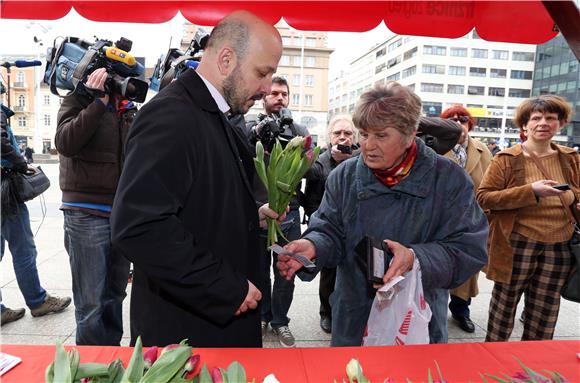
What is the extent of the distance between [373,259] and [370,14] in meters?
1.81

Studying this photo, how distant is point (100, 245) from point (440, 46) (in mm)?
77289

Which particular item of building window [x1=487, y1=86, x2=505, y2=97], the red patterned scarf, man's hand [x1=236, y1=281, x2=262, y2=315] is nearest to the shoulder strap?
the red patterned scarf

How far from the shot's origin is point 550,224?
2.81 metres

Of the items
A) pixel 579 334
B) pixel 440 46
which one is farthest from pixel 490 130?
pixel 579 334

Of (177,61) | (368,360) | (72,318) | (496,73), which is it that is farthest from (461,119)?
(496,73)

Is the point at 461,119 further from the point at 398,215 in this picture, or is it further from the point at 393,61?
the point at 393,61

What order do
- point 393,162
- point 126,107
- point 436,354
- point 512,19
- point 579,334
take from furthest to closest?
point 579,334 < point 126,107 < point 512,19 < point 393,162 < point 436,354

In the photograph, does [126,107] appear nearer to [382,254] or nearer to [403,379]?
[382,254]

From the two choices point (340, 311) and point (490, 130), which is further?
point (490, 130)

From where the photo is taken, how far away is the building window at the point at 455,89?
233 feet

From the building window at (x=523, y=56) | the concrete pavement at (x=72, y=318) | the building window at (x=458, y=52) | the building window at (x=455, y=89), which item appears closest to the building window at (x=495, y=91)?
the building window at (x=455, y=89)

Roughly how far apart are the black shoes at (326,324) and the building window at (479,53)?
257 feet

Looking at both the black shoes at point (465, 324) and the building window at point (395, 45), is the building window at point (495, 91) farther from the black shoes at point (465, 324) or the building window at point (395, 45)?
the black shoes at point (465, 324)

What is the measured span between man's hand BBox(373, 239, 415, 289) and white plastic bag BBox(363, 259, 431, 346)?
0.03 m
